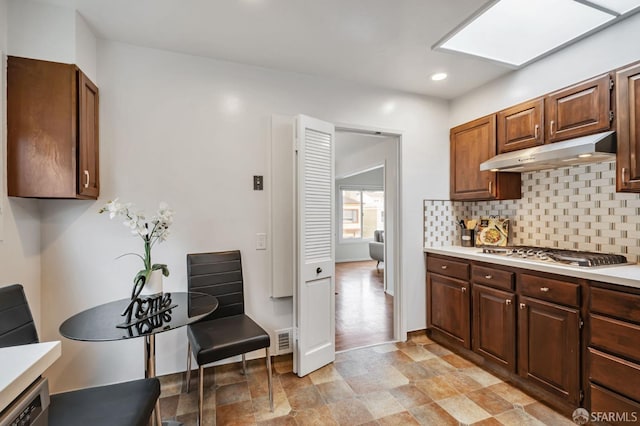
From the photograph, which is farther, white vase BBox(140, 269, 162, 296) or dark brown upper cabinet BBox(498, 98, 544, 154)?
dark brown upper cabinet BBox(498, 98, 544, 154)

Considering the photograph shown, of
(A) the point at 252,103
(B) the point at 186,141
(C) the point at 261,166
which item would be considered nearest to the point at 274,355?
(C) the point at 261,166

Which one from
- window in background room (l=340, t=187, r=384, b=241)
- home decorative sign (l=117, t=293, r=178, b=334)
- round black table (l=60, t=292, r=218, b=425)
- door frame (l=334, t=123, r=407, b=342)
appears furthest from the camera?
window in background room (l=340, t=187, r=384, b=241)

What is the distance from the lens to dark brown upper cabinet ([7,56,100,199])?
175 cm

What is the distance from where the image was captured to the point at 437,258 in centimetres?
300

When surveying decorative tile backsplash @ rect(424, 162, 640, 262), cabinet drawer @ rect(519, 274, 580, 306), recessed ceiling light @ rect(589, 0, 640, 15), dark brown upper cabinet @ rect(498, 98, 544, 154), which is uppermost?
recessed ceiling light @ rect(589, 0, 640, 15)

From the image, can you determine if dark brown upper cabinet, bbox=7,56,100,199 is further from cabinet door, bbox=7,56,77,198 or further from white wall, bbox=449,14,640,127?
white wall, bbox=449,14,640,127

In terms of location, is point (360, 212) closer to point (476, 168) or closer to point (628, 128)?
point (476, 168)

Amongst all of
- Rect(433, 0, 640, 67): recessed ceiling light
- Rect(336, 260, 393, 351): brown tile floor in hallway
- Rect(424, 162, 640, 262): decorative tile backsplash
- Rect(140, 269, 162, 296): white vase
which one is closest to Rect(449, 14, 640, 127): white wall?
Rect(433, 0, 640, 67): recessed ceiling light

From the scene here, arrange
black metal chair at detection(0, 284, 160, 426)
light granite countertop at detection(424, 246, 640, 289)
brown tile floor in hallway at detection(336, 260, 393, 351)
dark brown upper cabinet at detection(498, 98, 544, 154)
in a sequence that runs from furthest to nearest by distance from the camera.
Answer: brown tile floor in hallway at detection(336, 260, 393, 351), dark brown upper cabinet at detection(498, 98, 544, 154), light granite countertop at detection(424, 246, 640, 289), black metal chair at detection(0, 284, 160, 426)

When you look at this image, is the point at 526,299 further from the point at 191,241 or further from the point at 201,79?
the point at 201,79

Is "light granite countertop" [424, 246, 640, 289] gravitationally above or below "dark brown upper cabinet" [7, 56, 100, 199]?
below

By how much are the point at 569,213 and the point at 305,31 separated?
8.35 feet

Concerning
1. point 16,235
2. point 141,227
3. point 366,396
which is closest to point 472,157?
point 366,396

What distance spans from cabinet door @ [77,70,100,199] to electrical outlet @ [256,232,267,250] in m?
1.20
